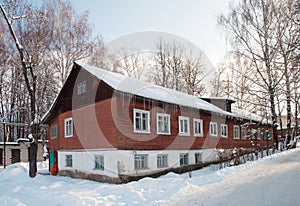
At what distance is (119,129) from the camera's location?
14.3 meters

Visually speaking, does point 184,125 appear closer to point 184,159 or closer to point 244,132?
point 184,159

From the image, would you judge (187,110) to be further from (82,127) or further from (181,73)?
(181,73)

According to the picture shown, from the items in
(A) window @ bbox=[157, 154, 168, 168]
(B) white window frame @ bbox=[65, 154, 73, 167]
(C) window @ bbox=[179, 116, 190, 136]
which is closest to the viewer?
(A) window @ bbox=[157, 154, 168, 168]

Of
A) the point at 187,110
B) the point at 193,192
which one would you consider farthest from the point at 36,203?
the point at 187,110

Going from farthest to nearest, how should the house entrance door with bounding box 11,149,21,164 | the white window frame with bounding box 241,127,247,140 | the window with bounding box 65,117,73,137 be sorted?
the house entrance door with bounding box 11,149,21,164 < the white window frame with bounding box 241,127,247,140 < the window with bounding box 65,117,73,137

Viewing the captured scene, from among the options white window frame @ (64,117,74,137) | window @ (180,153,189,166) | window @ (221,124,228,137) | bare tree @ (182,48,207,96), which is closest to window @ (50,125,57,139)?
white window frame @ (64,117,74,137)

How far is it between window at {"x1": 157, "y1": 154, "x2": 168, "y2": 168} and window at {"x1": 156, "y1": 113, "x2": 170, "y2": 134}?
1.36 m

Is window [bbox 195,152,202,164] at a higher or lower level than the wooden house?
lower

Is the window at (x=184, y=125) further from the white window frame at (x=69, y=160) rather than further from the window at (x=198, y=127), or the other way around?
the white window frame at (x=69, y=160)

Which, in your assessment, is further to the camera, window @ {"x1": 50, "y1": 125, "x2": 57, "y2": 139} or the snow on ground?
window @ {"x1": 50, "y1": 125, "x2": 57, "y2": 139}

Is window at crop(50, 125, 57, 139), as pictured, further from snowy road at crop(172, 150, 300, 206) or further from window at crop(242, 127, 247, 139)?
window at crop(242, 127, 247, 139)

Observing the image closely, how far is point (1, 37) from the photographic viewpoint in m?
21.9

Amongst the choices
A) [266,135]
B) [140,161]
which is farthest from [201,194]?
[266,135]

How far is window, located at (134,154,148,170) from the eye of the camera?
586 inches
